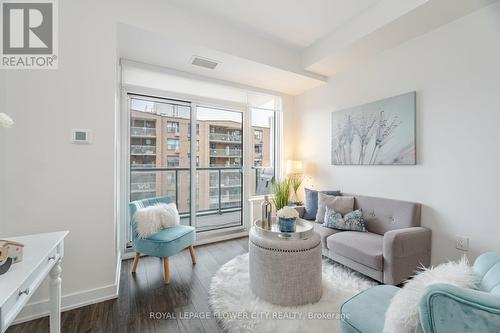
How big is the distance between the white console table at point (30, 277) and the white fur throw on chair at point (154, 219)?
2.81ft

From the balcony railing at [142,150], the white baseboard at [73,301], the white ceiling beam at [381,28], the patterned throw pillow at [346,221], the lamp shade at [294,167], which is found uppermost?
the white ceiling beam at [381,28]

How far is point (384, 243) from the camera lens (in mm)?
2051

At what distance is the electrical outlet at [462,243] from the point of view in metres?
2.12

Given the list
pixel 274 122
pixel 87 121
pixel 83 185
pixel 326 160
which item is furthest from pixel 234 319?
pixel 274 122

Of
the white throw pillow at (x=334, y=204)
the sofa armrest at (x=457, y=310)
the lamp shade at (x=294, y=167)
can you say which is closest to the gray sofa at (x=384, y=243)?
the white throw pillow at (x=334, y=204)

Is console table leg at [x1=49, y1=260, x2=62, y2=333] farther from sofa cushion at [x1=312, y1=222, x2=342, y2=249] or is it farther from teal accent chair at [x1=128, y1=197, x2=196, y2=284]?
sofa cushion at [x1=312, y1=222, x2=342, y2=249]

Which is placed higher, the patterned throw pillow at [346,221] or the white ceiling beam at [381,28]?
the white ceiling beam at [381,28]

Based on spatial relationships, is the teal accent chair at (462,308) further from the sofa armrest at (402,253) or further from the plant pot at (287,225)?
the plant pot at (287,225)

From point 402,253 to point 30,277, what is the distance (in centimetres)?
268

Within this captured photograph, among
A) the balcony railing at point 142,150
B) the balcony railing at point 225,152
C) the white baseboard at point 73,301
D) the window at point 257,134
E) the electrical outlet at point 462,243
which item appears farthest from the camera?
the window at point 257,134

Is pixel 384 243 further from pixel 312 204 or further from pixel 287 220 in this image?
pixel 312 204

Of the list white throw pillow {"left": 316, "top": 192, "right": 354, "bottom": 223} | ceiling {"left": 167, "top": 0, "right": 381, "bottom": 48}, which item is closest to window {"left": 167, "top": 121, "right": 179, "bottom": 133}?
ceiling {"left": 167, "top": 0, "right": 381, "bottom": 48}

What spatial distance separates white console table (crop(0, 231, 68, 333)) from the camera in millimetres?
886

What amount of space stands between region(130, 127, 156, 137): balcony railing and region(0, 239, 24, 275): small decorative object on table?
2.16 meters
